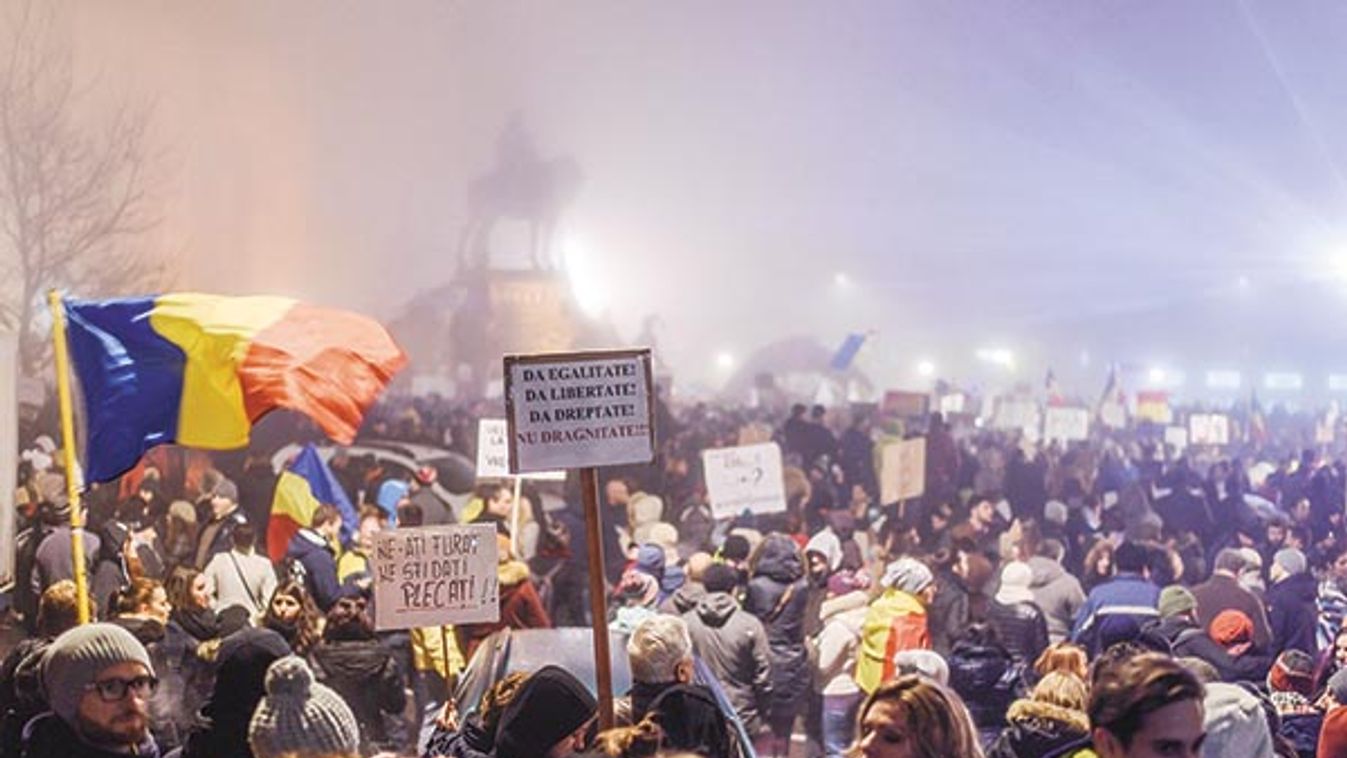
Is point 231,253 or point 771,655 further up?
point 231,253

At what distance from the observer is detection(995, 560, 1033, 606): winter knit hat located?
9828mm

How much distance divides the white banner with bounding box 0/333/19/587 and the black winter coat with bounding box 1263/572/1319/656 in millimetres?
7615

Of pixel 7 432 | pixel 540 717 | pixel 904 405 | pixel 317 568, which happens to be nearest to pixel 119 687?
pixel 540 717

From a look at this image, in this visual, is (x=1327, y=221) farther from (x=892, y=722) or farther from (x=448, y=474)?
(x=892, y=722)

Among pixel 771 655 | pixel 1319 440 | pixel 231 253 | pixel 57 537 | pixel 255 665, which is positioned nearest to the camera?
pixel 255 665

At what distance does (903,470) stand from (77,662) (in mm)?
11142

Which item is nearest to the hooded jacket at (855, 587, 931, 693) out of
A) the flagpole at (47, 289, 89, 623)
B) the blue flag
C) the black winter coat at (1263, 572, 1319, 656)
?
the black winter coat at (1263, 572, 1319, 656)

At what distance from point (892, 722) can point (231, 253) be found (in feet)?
65.5

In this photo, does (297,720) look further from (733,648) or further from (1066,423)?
(1066,423)

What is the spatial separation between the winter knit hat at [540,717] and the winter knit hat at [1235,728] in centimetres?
179

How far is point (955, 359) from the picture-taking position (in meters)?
23.1

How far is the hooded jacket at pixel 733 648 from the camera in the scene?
8281 millimetres

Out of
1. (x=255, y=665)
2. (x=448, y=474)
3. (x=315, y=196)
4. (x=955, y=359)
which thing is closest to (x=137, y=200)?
(x=315, y=196)

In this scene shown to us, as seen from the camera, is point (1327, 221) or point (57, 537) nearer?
point (57, 537)
